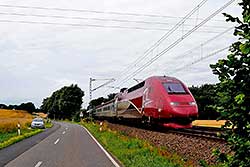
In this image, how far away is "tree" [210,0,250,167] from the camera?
14.3 ft

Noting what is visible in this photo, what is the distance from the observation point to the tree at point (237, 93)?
4.34 meters

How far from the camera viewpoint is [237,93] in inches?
174

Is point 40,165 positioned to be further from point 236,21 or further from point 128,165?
point 236,21

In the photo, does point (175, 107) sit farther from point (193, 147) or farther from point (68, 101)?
point (68, 101)

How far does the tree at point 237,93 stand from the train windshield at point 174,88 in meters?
20.4

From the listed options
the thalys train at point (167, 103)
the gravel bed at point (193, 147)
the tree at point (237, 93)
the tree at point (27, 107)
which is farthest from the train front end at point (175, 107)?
the tree at point (27, 107)

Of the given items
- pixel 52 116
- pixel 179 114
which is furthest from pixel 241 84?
pixel 52 116

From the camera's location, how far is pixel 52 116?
138500mm

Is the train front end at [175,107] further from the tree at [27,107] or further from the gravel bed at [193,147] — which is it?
the tree at [27,107]

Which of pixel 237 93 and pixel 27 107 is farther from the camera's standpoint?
pixel 27 107

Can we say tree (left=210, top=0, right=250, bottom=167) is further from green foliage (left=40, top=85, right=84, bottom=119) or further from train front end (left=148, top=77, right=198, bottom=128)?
green foliage (left=40, top=85, right=84, bottom=119)

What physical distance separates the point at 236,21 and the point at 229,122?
109 cm

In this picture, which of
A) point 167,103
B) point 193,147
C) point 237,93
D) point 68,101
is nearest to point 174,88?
point 167,103

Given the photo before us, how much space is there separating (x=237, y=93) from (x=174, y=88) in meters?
21.4
